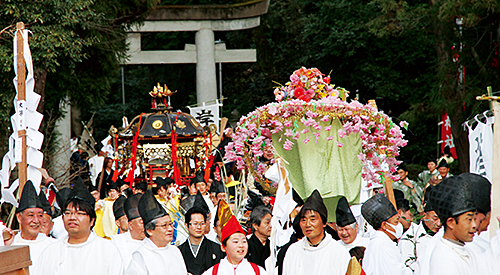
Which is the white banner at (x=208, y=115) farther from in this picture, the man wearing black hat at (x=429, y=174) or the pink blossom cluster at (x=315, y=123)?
the pink blossom cluster at (x=315, y=123)

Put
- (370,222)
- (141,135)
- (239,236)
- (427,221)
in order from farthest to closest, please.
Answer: (141,135), (427,221), (370,222), (239,236)

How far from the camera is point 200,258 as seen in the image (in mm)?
5703

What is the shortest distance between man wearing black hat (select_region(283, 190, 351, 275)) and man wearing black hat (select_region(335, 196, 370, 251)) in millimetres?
482

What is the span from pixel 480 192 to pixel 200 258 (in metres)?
2.77

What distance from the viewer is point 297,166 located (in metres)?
6.09

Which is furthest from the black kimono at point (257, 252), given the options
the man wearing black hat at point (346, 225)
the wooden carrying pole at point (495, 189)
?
the wooden carrying pole at point (495, 189)

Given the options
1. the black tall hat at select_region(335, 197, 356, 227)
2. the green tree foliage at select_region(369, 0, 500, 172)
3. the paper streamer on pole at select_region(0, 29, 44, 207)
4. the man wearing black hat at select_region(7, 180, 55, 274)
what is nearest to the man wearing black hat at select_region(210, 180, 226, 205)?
the paper streamer on pole at select_region(0, 29, 44, 207)

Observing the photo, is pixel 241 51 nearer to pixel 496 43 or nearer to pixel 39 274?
pixel 496 43

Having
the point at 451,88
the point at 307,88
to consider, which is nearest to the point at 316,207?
the point at 307,88

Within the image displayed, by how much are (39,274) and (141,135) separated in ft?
22.3

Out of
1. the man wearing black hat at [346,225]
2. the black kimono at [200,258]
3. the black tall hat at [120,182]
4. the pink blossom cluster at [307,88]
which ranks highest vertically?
the pink blossom cluster at [307,88]

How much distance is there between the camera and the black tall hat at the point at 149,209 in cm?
471

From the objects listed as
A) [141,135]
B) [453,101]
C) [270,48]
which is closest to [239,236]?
Answer: [141,135]

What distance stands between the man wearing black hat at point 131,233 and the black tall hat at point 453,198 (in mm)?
2507
